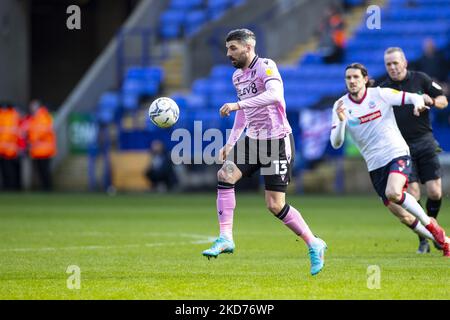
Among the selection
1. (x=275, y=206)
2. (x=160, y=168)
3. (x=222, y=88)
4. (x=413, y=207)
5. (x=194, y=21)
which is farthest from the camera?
(x=194, y=21)

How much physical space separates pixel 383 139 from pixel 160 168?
50.6 feet

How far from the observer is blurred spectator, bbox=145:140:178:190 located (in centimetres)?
2628

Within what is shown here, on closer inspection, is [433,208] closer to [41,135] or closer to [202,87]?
[41,135]

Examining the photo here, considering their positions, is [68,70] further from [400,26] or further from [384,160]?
[384,160]

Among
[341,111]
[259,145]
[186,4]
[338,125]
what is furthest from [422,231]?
[186,4]

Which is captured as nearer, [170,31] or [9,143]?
[9,143]

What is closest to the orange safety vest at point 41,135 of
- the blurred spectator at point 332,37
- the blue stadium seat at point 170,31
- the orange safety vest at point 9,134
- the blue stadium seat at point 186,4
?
the orange safety vest at point 9,134

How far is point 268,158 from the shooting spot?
10.2 m

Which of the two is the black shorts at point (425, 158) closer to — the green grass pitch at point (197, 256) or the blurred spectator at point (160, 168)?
the green grass pitch at point (197, 256)

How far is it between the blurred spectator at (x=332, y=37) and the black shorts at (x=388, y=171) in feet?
56.2

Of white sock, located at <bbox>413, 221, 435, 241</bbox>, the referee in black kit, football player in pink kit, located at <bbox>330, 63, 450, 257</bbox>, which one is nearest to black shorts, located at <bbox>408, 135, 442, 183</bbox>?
the referee in black kit

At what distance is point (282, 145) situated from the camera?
33.6ft

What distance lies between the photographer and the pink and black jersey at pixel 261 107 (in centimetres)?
1014
